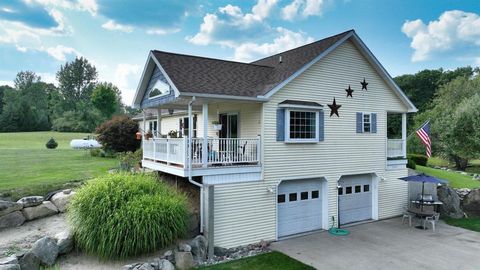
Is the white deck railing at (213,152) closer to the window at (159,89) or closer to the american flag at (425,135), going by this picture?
the window at (159,89)

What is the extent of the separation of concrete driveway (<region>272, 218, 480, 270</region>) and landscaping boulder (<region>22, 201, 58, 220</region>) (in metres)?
9.22

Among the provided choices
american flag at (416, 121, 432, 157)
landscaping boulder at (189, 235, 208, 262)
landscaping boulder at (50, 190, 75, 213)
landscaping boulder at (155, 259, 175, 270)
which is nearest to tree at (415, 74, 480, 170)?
american flag at (416, 121, 432, 157)

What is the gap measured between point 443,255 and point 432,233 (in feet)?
8.82

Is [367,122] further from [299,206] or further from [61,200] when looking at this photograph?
[61,200]

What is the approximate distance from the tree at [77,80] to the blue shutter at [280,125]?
7253cm

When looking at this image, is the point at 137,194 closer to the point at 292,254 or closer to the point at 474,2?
the point at 292,254

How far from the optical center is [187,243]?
9.31 metres

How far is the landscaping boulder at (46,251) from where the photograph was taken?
8.38 m

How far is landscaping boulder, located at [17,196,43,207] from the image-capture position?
39.3ft

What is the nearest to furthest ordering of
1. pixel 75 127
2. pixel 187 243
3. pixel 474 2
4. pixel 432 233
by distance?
1. pixel 187 243
2. pixel 432 233
3. pixel 474 2
4. pixel 75 127

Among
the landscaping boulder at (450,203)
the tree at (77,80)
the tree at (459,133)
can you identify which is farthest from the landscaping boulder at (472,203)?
the tree at (77,80)

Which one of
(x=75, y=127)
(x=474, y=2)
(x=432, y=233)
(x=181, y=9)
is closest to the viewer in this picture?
(x=432, y=233)

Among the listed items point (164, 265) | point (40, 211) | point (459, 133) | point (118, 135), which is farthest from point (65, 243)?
point (459, 133)

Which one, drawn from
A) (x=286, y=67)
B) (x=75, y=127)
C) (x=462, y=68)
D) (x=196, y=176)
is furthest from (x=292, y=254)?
(x=75, y=127)
